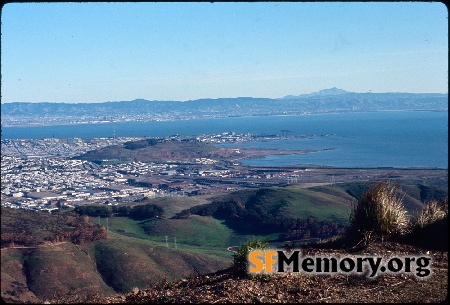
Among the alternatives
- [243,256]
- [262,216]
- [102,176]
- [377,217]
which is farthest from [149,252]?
[102,176]

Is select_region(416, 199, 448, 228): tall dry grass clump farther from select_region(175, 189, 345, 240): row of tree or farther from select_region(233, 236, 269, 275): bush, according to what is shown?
select_region(175, 189, 345, 240): row of tree

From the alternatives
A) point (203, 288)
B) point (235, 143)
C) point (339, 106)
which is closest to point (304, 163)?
point (235, 143)

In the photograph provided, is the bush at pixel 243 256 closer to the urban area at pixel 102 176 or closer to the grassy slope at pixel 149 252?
the grassy slope at pixel 149 252

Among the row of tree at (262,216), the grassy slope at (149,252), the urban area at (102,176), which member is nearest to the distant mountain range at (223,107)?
the urban area at (102,176)

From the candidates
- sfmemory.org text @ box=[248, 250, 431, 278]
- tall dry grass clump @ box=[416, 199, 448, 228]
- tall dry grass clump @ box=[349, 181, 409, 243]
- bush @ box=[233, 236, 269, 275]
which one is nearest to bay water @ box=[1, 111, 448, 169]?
tall dry grass clump @ box=[349, 181, 409, 243]

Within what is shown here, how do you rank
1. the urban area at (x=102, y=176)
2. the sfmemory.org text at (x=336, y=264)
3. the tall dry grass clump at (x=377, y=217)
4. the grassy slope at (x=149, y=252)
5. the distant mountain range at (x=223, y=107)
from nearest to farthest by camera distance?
the sfmemory.org text at (x=336, y=264)
the tall dry grass clump at (x=377, y=217)
the grassy slope at (x=149, y=252)
the urban area at (x=102, y=176)
the distant mountain range at (x=223, y=107)

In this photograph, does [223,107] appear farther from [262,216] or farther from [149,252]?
[149,252]
